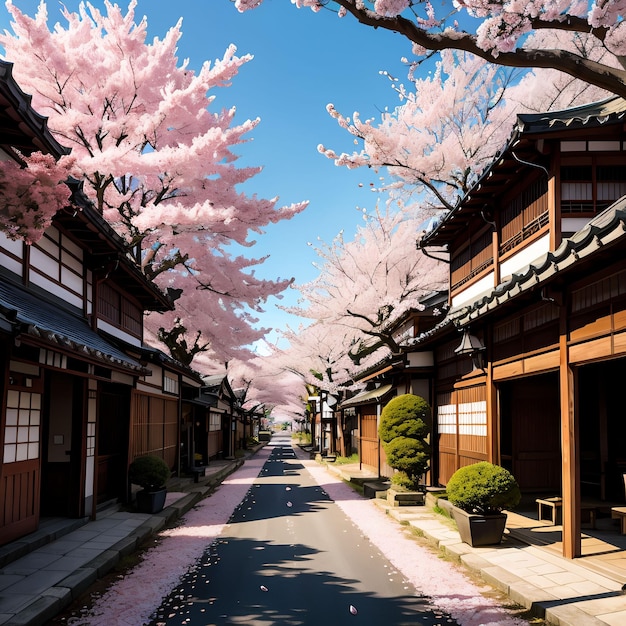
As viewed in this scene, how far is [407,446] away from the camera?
15594mm

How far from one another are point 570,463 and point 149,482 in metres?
9.52

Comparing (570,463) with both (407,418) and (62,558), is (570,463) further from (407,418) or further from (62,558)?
(62,558)

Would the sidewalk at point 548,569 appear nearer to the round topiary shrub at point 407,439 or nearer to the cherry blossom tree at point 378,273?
the round topiary shrub at point 407,439

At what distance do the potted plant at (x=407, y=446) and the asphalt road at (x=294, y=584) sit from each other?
2665 mm

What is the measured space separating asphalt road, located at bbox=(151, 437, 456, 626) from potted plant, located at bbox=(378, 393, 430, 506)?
2.66 m

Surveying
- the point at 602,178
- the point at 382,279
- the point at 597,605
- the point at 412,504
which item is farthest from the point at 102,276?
the point at 382,279

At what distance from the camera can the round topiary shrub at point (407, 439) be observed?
15.6 metres

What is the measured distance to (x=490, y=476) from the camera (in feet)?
32.9

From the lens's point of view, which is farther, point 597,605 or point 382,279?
point 382,279

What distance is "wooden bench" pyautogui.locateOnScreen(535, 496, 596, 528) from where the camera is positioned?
36.1 feet

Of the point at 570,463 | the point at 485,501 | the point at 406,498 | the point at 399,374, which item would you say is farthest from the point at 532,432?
the point at 570,463

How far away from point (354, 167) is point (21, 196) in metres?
15.2

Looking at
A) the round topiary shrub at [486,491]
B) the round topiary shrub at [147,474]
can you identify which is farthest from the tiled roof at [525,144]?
the round topiary shrub at [147,474]

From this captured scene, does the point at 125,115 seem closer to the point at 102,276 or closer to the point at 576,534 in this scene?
the point at 102,276
